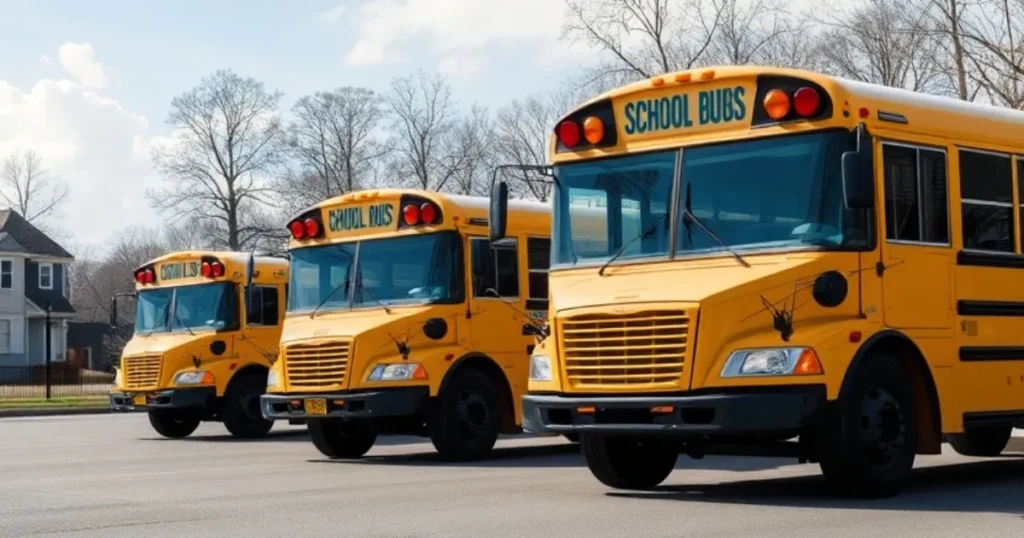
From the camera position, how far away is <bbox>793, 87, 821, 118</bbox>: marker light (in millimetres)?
11344

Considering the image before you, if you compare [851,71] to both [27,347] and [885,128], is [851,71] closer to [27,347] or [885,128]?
[885,128]

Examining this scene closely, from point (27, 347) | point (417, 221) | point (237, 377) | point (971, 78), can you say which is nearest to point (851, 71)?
point (971, 78)

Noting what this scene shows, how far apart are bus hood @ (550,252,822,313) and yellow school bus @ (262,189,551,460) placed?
465 centimetres

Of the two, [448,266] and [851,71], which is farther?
[851,71]

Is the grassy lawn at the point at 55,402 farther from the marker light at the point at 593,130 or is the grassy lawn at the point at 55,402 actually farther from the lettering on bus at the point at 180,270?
the marker light at the point at 593,130

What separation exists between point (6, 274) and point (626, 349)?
68.4 m

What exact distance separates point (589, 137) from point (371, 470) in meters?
4.84

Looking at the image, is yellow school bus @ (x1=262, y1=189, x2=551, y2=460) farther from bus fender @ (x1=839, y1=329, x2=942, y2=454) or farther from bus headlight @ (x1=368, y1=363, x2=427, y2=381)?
bus fender @ (x1=839, y1=329, x2=942, y2=454)

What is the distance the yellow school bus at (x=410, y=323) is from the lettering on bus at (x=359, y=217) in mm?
11

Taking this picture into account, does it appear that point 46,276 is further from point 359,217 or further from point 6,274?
point 359,217

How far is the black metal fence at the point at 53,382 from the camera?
50.6 meters

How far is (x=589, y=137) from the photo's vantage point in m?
12.6

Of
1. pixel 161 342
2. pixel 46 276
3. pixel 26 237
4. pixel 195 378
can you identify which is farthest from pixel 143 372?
pixel 46 276

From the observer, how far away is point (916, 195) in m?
11.9
